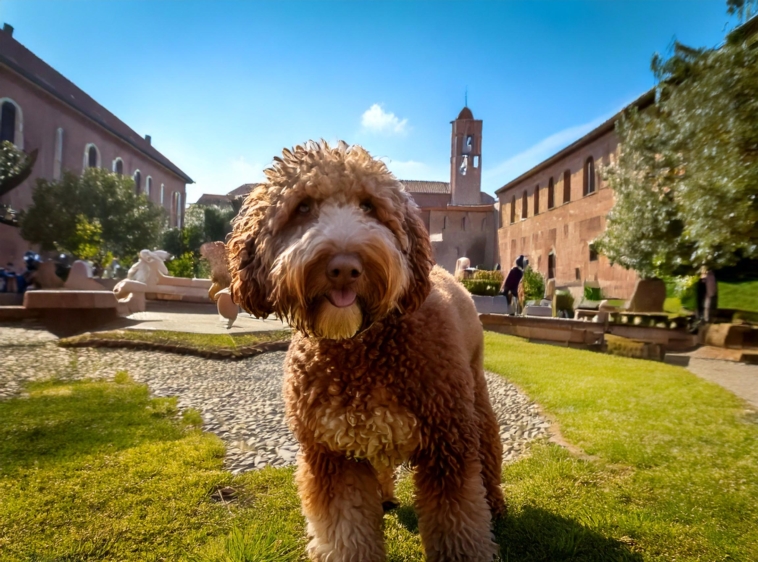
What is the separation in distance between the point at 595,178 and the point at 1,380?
2336 centimetres

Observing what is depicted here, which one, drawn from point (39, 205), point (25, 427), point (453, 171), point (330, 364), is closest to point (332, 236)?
point (330, 364)

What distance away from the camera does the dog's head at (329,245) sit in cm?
172

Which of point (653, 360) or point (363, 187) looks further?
point (653, 360)

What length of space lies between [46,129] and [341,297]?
107 ft

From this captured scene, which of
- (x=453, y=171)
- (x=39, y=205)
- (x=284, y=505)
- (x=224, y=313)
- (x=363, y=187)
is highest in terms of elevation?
(x=453, y=171)

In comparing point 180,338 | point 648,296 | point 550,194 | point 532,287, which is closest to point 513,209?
point 550,194

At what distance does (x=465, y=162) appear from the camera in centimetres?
5694

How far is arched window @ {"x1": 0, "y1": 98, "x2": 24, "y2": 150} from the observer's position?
2304 centimetres

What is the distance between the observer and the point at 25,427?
3725mm

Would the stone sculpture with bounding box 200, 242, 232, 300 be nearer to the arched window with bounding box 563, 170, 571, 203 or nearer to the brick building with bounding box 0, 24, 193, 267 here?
the brick building with bounding box 0, 24, 193, 267

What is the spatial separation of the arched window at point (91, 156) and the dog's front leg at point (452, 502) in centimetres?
3637

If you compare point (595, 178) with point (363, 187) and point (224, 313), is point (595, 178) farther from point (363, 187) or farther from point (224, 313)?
point (363, 187)

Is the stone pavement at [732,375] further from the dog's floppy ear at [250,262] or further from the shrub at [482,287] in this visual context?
the shrub at [482,287]

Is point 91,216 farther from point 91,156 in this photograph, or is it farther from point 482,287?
A: point 482,287
